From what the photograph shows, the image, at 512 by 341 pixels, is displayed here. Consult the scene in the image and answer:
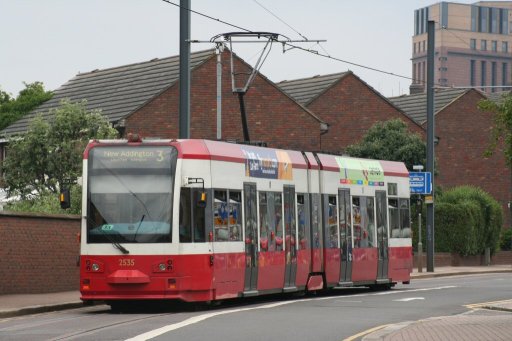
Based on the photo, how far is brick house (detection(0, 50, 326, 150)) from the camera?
55.3 m

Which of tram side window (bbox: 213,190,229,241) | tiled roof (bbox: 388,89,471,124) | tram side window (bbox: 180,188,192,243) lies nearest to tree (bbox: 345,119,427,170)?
tiled roof (bbox: 388,89,471,124)

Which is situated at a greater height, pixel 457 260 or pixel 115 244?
pixel 115 244

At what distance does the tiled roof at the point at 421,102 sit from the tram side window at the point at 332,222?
4262 centimetres

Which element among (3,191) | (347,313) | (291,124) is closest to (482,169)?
(291,124)

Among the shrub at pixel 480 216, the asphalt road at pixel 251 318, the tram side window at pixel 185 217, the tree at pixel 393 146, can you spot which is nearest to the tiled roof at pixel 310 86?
the tree at pixel 393 146

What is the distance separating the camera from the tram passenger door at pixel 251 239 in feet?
Answer: 87.3

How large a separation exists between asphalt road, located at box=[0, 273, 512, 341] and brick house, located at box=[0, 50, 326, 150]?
24.1 m

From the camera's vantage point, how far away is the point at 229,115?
57781mm

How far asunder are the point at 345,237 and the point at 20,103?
74.3 meters

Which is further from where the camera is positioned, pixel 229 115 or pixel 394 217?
pixel 229 115

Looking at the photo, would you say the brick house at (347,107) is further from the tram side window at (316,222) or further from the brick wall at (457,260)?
the tram side window at (316,222)

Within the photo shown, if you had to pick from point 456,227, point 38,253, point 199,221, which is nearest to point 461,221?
point 456,227

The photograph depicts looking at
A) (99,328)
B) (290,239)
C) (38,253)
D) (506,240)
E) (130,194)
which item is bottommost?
(99,328)

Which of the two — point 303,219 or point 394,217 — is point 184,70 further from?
point 394,217
